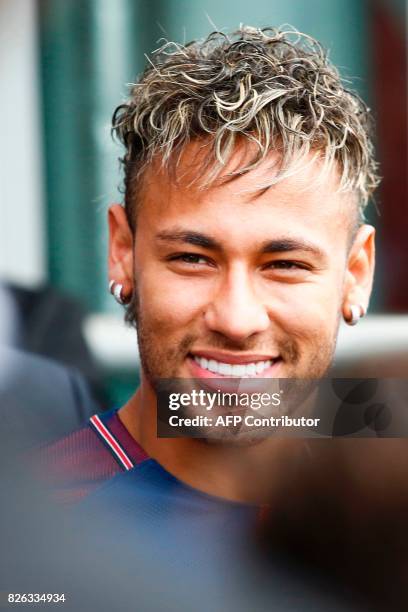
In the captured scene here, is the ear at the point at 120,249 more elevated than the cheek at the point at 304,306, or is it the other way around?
the ear at the point at 120,249

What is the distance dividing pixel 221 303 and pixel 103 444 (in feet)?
1.32

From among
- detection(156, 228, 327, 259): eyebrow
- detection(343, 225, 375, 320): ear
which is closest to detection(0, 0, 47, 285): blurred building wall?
detection(156, 228, 327, 259): eyebrow

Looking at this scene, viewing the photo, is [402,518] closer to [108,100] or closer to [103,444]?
[103,444]

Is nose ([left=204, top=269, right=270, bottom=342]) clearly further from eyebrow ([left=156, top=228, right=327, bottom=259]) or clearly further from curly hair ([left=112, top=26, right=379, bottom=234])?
curly hair ([left=112, top=26, right=379, bottom=234])

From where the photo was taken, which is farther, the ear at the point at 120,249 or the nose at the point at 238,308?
the ear at the point at 120,249

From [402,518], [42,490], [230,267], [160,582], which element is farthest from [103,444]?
[402,518]

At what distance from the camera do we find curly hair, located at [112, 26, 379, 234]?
1701 mm

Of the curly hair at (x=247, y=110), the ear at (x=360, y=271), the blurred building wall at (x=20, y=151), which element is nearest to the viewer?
the curly hair at (x=247, y=110)

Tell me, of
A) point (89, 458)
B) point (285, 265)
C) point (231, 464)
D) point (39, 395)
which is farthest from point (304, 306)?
point (39, 395)

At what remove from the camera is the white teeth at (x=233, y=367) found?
5.85 feet

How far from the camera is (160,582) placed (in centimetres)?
182

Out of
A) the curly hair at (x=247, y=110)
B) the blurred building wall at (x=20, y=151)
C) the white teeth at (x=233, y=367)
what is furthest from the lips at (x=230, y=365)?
the blurred building wall at (x=20, y=151)

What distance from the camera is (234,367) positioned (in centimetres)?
179

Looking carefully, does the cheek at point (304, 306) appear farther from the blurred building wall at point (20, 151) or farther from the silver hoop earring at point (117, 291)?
the blurred building wall at point (20, 151)
